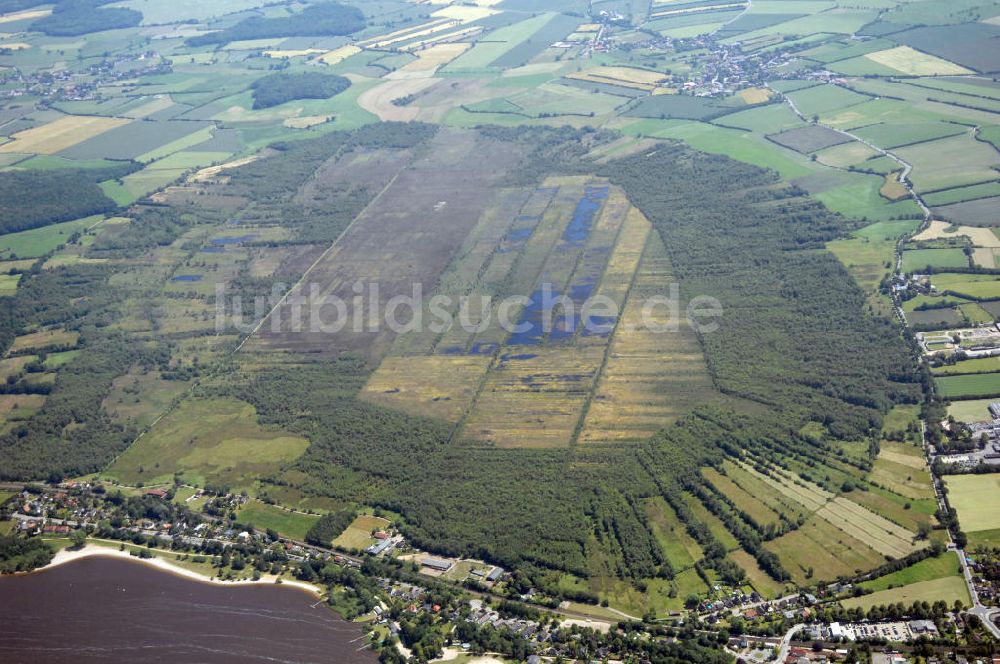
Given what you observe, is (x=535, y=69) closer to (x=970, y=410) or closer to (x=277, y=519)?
(x=970, y=410)

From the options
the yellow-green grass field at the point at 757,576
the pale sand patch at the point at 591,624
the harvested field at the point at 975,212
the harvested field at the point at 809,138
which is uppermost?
the harvested field at the point at 809,138

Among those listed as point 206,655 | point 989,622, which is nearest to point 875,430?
point 989,622

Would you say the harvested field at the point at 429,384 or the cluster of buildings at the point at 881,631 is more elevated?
the harvested field at the point at 429,384

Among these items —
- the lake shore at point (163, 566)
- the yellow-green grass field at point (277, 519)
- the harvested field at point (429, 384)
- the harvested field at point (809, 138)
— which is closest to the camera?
the lake shore at point (163, 566)

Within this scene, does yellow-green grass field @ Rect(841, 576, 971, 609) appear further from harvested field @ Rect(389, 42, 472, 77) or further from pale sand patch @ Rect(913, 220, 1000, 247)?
harvested field @ Rect(389, 42, 472, 77)

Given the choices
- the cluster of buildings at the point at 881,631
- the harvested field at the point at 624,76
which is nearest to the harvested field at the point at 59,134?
the harvested field at the point at 624,76

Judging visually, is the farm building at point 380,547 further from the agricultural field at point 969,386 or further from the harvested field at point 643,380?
the agricultural field at point 969,386

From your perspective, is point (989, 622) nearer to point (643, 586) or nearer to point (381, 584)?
point (643, 586)

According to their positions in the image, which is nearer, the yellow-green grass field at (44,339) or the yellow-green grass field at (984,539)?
the yellow-green grass field at (984,539)
